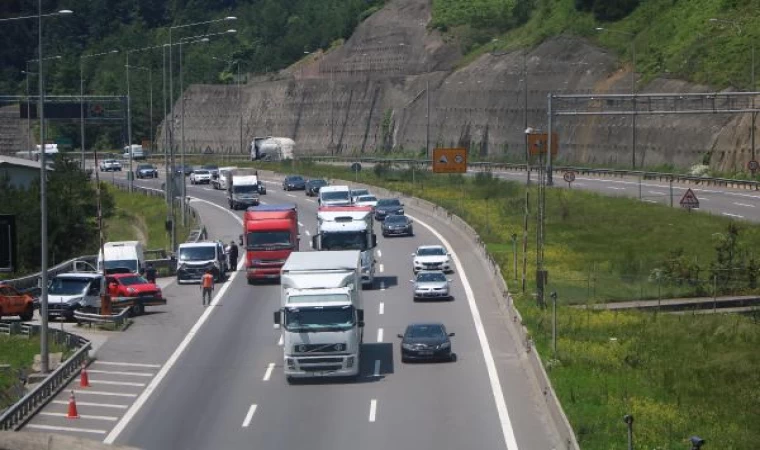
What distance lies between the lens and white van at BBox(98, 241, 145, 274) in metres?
63.0

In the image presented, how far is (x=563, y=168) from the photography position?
120 metres

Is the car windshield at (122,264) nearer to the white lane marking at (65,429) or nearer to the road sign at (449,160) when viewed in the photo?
the white lane marking at (65,429)

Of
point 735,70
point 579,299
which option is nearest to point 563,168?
point 735,70

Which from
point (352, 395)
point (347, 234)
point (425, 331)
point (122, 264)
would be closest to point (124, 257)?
point (122, 264)

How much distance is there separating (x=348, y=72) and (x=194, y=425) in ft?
433

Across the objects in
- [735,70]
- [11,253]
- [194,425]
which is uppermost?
[735,70]

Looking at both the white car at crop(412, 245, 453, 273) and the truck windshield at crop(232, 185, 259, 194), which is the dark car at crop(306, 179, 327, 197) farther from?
the white car at crop(412, 245, 453, 273)

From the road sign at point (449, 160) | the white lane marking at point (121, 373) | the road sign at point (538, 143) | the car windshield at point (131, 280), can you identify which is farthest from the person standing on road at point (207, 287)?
the road sign at point (449, 160)

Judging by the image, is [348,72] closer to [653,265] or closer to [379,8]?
Result: [379,8]

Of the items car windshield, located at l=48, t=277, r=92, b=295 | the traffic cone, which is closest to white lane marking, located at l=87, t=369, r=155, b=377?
the traffic cone

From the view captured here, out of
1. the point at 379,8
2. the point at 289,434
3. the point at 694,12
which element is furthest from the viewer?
the point at 379,8

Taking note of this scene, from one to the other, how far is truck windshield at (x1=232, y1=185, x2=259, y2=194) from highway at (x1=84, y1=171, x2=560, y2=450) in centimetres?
4048

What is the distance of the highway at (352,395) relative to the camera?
3444 cm

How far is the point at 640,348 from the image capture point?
47312 millimetres
